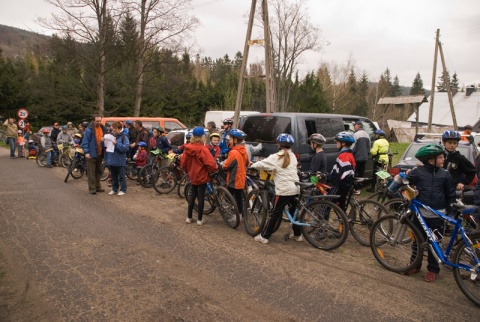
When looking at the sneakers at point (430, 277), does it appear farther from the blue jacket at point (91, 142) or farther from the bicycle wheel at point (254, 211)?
the blue jacket at point (91, 142)

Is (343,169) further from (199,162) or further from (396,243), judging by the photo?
(199,162)

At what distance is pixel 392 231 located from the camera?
4445 millimetres

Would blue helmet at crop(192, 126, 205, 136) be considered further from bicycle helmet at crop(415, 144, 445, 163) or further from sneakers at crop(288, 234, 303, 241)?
bicycle helmet at crop(415, 144, 445, 163)

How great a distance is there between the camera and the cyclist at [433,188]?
4016 millimetres

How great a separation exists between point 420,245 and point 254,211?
2.52 m

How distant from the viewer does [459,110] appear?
40.5 metres

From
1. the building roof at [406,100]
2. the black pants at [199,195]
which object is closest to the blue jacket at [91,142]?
the black pants at [199,195]

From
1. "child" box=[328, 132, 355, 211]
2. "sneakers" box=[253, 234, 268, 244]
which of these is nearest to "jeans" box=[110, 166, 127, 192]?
"sneakers" box=[253, 234, 268, 244]

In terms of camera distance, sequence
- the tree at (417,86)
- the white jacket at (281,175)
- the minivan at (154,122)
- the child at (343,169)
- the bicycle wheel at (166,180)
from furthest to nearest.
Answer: the tree at (417,86), the minivan at (154,122), the bicycle wheel at (166,180), the child at (343,169), the white jacket at (281,175)

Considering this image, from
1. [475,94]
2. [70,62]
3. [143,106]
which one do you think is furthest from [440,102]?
[70,62]

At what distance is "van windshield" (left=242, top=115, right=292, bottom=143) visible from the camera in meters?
7.27

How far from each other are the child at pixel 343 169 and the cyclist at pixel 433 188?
1.26 m

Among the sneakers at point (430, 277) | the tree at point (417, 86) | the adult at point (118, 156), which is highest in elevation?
the tree at point (417, 86)

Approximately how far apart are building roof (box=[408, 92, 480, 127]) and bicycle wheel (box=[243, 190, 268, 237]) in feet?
129
